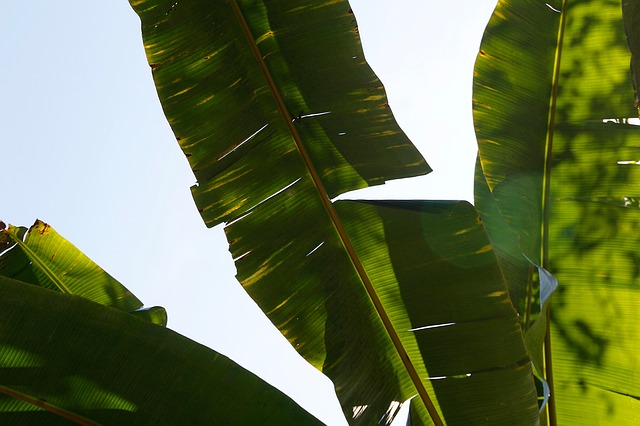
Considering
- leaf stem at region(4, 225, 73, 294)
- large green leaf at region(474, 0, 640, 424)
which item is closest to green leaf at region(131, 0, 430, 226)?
large green leaf at region(474, 0, 640, 424)

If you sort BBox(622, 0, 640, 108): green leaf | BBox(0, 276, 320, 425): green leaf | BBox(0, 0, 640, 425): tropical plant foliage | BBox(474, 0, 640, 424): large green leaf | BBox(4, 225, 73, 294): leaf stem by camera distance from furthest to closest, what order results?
BBox(4, 225, 73, 294): leaf stem < BBox(474, 0, 640, 424): large green leaf < BBox(0, 0, 640, 425): tropical plant foliage < BBox(0, 276, 320, 425): green leaf < BBox(622, 0, 640, 108): green leaf

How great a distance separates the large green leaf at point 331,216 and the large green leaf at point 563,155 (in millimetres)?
378

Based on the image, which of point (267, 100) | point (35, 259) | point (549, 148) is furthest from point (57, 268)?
point (549, 148)

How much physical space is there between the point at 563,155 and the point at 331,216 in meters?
0.87

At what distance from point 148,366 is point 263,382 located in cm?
29

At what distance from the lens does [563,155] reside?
2.12 metres

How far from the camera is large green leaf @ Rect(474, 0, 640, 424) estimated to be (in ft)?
6.63

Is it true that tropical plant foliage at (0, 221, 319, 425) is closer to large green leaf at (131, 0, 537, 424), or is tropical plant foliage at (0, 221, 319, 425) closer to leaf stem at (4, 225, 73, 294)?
large green leaf at (131, 0, 537, 424)

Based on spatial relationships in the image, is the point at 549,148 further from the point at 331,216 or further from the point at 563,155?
the point at 331,216

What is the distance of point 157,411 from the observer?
1.53 meters

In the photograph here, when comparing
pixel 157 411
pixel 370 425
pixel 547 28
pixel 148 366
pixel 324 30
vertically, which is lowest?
pixel 370 425

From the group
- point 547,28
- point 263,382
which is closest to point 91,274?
point 263,382

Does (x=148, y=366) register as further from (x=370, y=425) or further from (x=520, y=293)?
(x=520, y=293)

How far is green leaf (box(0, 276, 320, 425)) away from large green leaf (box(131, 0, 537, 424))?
13.7 inches
